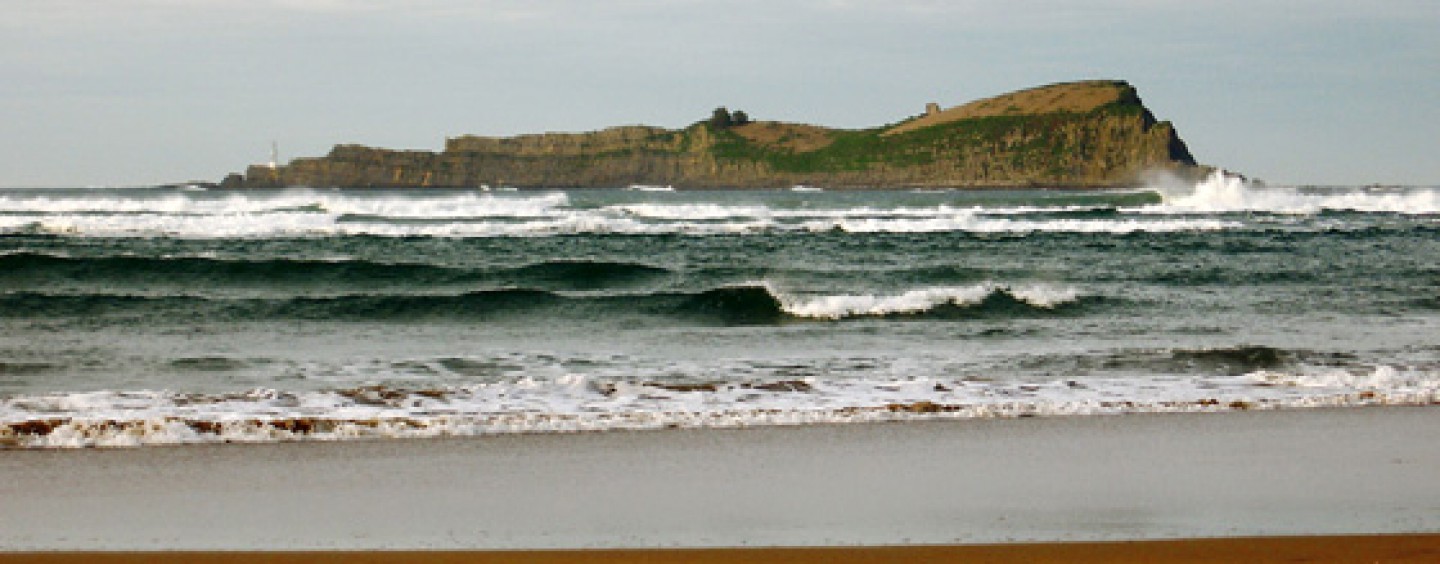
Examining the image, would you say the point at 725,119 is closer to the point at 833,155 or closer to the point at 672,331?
the point at 833,155

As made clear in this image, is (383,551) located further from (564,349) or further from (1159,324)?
(1159,324)

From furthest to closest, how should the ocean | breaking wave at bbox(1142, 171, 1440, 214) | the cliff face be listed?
1. the cliff face
2. breaking wave at bbox(1142, 171, 1440, 214)
3. the ocean

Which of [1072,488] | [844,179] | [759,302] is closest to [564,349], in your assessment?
[759,302]

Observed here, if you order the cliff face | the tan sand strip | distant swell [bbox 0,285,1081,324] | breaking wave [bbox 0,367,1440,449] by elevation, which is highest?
the cliff face

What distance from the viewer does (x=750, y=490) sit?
17.8 ft

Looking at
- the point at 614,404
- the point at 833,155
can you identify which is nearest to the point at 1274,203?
the point at 614,404

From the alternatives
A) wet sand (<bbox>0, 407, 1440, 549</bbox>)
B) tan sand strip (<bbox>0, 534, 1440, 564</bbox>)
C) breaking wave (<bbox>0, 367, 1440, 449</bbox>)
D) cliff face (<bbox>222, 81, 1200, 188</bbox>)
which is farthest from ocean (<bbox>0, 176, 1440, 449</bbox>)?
cliff face (<bbox>222, 81, 1200, 188</bbox>)

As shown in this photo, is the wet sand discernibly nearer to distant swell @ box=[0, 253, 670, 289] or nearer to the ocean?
the ocean

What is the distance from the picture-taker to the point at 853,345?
11.0 meters

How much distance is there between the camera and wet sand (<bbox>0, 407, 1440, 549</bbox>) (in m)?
4.67

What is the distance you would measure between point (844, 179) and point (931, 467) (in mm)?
153970

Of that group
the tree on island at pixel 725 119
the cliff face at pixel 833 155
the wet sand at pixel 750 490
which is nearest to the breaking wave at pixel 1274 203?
the wet sand at pixel 750 490

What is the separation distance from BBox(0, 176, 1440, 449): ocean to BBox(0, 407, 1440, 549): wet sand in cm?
57

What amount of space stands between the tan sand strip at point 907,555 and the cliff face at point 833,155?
132 metres
